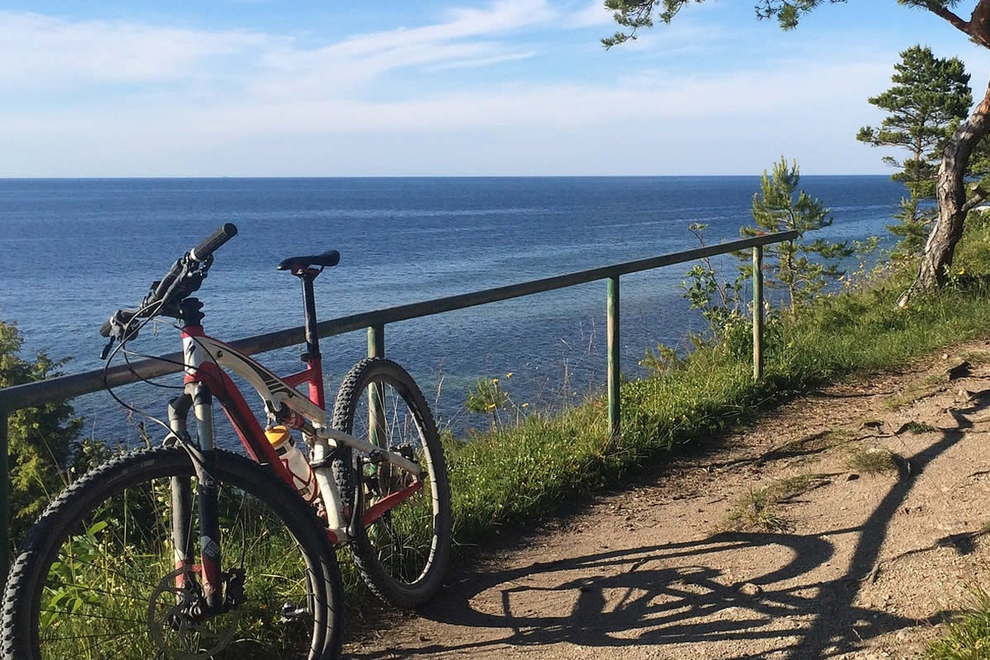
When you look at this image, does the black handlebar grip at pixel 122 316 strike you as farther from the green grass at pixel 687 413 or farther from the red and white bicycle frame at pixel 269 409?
the green grass at pixel 687 413

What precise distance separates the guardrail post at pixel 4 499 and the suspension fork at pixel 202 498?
17.0 inches

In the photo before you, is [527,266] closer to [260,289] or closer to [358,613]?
[260,289]

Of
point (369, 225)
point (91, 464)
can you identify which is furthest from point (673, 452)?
point (369, 225)

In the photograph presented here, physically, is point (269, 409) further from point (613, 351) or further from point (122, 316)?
point (613, 351)

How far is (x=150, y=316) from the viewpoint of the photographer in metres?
2.79

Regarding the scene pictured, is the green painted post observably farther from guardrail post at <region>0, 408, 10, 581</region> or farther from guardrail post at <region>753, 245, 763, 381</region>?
guardrail post at <region>0, 408, 10, 581</region>

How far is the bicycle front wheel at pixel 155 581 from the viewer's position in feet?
8.37

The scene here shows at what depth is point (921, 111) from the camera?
3900cm

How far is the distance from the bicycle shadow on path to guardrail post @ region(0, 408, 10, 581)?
49.7 inches

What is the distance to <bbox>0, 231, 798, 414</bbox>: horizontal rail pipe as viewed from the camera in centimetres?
277

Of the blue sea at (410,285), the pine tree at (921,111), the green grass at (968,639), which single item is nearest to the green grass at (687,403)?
the blue sea at (410,285)

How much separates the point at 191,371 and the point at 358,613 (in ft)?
4.73

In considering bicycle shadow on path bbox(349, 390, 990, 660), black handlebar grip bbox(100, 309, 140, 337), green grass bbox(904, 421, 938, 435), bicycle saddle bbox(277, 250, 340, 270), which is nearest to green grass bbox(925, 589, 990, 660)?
bicycle shadow on path bbox(349, 390, 990, 660)

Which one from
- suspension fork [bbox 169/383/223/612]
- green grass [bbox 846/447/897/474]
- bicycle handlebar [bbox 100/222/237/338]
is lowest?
green grass [bbox 846/447/897/474]
